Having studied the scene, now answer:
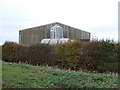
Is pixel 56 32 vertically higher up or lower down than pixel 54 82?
higher up

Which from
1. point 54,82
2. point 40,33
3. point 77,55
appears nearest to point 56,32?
point 40,33

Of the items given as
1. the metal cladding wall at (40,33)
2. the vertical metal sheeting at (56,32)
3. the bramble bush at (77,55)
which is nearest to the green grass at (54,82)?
the bramble bush at (77,55)

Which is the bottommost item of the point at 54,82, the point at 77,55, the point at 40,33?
the point at 54,82

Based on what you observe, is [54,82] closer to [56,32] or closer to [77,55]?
[77,55]

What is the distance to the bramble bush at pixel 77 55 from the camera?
37.9ft

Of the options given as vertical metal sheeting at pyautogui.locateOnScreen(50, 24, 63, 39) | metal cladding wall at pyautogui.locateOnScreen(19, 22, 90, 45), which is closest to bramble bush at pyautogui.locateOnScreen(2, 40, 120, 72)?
vertical metal sheeting at pyautogui.locateOnScreen(50, 24, 63, 39)

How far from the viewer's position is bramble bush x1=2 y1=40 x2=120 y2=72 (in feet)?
37.9

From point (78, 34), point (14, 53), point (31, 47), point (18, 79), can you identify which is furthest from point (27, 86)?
point (78, 34)

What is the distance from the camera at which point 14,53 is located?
14.7 meters

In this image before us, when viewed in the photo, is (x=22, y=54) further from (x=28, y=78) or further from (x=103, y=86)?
(x=103, y=86)

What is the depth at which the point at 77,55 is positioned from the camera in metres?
12.1

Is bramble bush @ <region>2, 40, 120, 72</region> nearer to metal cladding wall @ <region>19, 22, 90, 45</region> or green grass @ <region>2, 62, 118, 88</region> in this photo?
green grass @ <region>2, 62, 118, 88</region>

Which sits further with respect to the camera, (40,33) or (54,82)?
(40,33)

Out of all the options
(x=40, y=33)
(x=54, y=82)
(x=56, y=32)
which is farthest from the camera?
(x=40, y=33)
